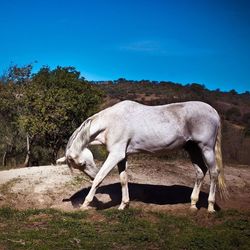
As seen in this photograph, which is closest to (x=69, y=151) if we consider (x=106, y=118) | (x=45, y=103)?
(x=106, y=118)

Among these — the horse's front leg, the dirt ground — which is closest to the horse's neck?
the horse's front leg

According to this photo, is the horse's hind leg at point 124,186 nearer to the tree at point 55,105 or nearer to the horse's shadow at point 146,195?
the horse's shadow at point 146,195

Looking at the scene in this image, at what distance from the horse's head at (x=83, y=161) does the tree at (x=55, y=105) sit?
1424 centimetres

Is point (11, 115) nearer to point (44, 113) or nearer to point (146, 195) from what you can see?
point (44, 113)

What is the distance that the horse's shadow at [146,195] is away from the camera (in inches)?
424

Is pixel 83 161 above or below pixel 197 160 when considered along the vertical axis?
below

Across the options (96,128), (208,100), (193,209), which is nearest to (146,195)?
(193,209)

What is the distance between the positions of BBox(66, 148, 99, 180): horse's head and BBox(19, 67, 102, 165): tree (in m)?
14.2

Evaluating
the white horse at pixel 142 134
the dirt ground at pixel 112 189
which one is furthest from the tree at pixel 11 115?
the white horse at pixel 142 134

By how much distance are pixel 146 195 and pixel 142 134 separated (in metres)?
2.41

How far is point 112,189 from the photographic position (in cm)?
1155

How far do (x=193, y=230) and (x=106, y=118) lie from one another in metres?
3.21

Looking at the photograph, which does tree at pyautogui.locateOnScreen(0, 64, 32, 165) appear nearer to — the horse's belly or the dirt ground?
the dirt ground

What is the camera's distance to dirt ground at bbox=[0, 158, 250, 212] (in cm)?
1066
